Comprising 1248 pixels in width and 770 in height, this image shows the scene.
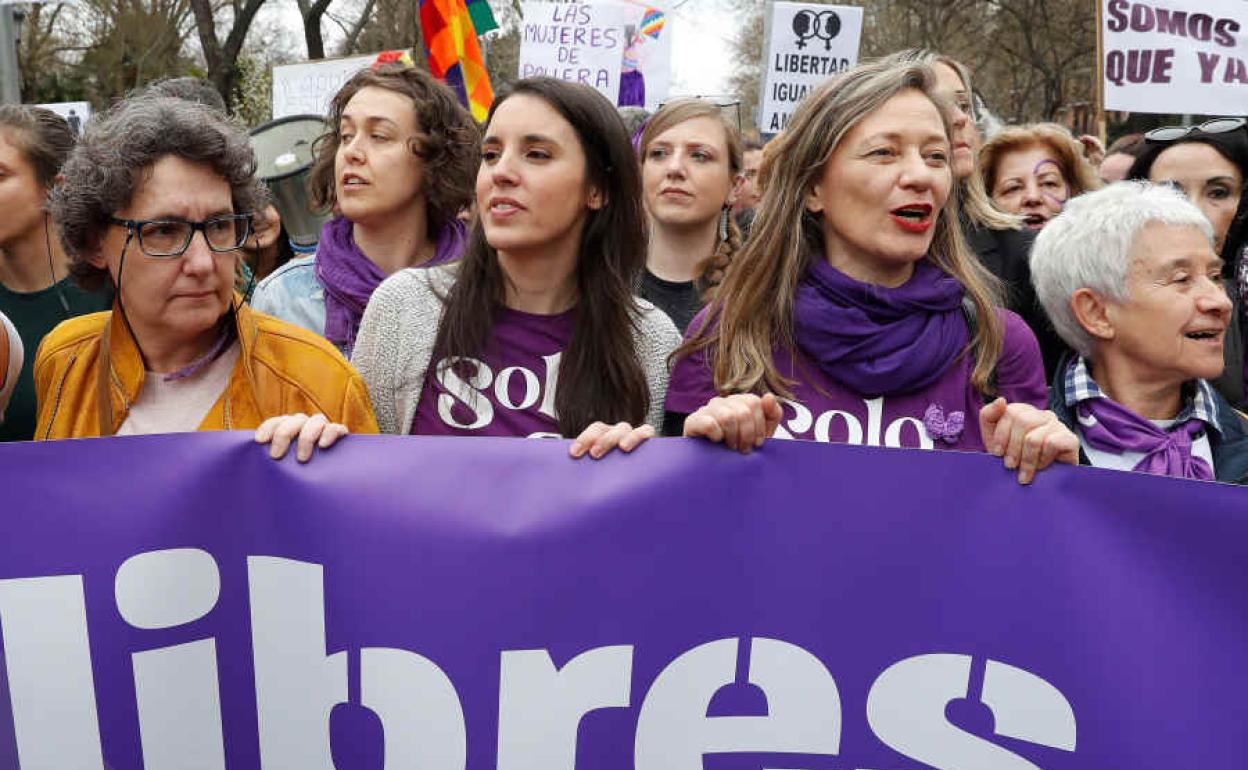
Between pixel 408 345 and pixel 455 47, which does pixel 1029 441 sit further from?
pixel 455 47

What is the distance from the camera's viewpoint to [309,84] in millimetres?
9336

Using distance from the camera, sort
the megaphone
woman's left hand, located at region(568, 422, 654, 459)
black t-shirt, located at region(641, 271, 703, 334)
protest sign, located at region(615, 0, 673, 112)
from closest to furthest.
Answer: woman's left hand, located at region(568, 422, 654, 459) → black t-shirt, located at region(641, 271, 703, 334) → the megaphone → protest sign, located at region(615, 0, 673, 112)

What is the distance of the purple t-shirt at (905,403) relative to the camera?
8.02 ft

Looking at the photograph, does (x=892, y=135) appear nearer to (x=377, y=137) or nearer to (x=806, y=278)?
(x=806, y=278)

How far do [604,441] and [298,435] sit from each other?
1.61 ft

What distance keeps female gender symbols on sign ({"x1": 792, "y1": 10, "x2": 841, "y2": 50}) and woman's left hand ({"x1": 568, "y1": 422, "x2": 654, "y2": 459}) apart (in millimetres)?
6534

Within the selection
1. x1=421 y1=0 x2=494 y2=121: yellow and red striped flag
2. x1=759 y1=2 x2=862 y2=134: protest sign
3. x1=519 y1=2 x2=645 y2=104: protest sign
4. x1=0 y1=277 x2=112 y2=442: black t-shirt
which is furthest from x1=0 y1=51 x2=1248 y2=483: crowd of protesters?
x1=421 y1=0 x2=494 y2=121: yellow and red striped flag

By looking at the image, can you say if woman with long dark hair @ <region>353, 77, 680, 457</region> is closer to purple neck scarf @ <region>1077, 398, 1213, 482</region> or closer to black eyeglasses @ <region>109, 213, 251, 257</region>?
black eyeglasses @ <region>109, 213, 251, 257</region>

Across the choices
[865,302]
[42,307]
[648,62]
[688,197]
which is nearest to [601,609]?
[865,302]

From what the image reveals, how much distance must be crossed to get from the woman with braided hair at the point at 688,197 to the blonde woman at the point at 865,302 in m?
1.45

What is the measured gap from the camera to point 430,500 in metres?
2.05

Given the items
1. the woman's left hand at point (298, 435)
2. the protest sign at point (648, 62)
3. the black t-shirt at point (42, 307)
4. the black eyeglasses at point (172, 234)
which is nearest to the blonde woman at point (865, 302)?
the woman's left hand at point (298, 435)

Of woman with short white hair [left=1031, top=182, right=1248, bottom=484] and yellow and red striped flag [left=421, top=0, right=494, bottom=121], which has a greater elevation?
yellow and red striped flag [left=421, top=0, right=494, bottom=121]

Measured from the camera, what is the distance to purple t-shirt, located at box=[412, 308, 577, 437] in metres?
2.62
